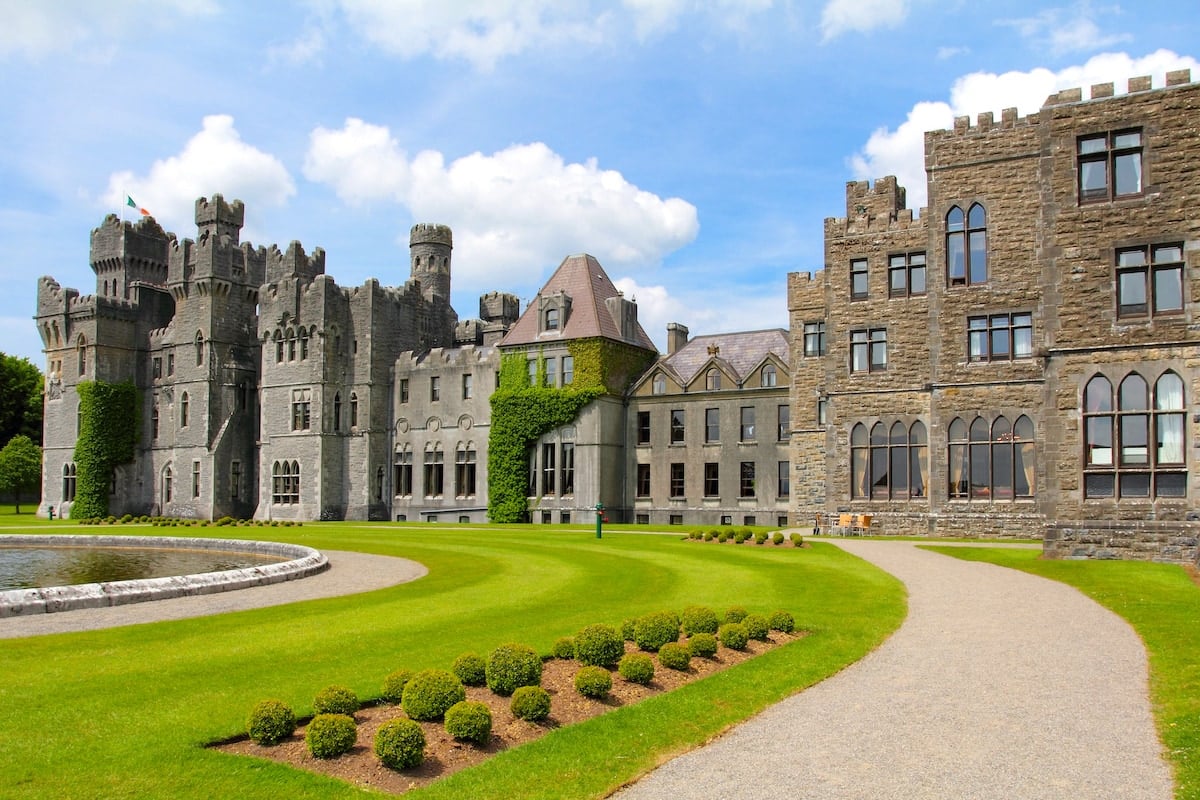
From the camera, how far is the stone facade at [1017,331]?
84.6 ft

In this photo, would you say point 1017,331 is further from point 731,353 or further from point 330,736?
point 330,736

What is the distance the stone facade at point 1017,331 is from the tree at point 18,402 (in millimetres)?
73654

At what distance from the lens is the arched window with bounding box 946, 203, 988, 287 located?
35.5 metres

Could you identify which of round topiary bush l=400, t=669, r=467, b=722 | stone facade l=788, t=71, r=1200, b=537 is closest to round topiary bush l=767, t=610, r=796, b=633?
round topiary bush l=400, t=669, r=467, b=722

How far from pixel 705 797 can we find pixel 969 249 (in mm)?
31231

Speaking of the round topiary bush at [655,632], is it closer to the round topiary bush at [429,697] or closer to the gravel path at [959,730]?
the gravel path at [959,730]

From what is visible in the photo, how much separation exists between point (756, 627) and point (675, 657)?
197 centimetres

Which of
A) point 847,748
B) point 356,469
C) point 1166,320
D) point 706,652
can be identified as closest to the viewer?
point 847,748

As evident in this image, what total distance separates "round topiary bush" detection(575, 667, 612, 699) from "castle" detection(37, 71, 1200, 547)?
1887 centimetres

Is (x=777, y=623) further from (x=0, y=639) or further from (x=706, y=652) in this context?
(x=0, y=639)

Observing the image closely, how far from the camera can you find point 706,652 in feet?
43.3

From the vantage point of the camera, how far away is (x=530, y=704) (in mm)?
10148

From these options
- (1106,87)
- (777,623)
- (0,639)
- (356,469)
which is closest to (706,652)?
(777,623)

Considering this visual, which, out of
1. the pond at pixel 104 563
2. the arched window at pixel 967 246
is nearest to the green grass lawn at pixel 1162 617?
the arched window at pixel 967 246
